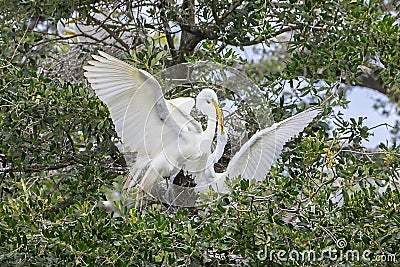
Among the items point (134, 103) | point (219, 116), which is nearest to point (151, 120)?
point (134, 103)

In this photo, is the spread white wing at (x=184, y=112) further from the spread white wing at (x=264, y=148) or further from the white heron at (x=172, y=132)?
the spread white wing at (x=264, y=148)

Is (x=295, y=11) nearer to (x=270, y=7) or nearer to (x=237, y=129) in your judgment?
(x=270, y=7)

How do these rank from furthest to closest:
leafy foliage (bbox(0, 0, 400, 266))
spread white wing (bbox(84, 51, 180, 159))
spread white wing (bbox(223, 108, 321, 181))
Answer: spread white wing (bbox(223, 108, 321, 181)) → spread white wing (bbox(84, 51, 180, 159)) → leafy foliage (bbox(0, 0, 400, 266))

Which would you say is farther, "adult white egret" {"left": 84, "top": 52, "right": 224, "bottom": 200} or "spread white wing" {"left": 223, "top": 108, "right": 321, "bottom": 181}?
"spread white wing" {"left": 223, "top": 108, "right": 321, "bottom": 181}

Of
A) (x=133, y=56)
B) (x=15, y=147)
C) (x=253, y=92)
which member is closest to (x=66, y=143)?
(x=15, y=147)

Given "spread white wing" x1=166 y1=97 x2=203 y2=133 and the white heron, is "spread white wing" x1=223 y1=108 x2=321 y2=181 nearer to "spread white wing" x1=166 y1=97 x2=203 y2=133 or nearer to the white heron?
the white heron

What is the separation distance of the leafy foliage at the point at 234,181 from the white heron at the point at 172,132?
0.10 meters

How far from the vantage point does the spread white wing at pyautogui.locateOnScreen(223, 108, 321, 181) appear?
9.11 feet

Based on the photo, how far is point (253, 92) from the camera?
2.88 meters

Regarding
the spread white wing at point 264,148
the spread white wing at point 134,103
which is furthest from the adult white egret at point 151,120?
the spread white wing at point 264,148

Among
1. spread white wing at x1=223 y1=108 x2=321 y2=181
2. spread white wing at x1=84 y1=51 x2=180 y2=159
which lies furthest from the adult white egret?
spread white wing at x1=223 y1=108 x2=321 y2=181

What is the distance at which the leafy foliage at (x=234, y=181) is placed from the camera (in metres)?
2.51

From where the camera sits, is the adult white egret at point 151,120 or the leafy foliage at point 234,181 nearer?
the leafy foliage at point 234,181

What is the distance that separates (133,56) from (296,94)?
0.69 metres
